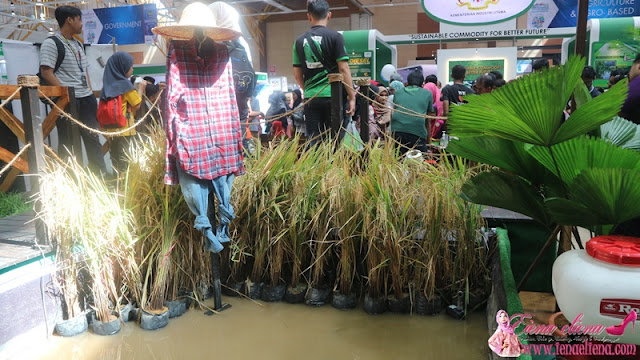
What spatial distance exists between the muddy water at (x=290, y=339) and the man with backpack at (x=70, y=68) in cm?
172

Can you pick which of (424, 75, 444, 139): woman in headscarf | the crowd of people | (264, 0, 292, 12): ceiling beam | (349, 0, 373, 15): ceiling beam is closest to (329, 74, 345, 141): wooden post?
the crowd of people

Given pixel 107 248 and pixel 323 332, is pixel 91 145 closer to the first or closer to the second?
pixel 107 248

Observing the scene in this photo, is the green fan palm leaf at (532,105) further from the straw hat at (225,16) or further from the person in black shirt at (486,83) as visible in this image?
the person in black shirt at (486,83)

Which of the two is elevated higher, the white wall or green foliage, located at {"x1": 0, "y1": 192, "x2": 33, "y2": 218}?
the white wall

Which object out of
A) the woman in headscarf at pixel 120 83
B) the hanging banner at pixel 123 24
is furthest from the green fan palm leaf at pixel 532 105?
the hanging banner at pixel 123 24

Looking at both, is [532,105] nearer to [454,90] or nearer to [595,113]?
[595,113]

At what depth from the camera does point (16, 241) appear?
2.85m

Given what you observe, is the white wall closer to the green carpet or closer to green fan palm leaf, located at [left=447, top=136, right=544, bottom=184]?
the green carpet

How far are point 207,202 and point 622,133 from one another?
1846 millimetres

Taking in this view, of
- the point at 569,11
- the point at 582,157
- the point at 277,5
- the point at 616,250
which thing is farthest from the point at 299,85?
the point at 277,5

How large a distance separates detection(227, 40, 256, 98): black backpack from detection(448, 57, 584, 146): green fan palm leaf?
2.20 m

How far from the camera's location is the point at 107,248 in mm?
2430

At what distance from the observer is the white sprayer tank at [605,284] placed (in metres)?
1.21

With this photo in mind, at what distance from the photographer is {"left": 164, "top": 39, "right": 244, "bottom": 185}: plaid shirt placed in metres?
2.38
